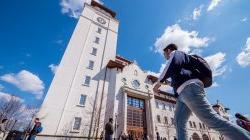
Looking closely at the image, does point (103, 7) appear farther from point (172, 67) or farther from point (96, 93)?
point (172, 67)

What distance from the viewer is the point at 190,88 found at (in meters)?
1.88

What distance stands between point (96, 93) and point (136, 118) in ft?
25.4

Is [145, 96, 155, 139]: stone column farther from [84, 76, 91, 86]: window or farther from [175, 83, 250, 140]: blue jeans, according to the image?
[175, 83, 250, 140]: blue jeans

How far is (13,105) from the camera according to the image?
26.2 metres

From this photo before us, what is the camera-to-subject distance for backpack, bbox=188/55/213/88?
2020 millimetres

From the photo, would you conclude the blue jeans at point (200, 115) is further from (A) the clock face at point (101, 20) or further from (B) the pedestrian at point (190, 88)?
(A) the clock face at point (101, 20)

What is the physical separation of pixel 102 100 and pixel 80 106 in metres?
3.29

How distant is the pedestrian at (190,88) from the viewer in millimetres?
1670

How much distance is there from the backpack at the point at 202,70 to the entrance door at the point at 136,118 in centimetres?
2038

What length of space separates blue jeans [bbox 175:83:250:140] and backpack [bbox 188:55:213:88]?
0.20 metres

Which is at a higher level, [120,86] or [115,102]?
[120,86]

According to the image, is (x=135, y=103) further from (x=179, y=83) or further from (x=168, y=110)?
(x=179, y=83)

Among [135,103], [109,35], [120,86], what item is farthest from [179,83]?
[109,35]

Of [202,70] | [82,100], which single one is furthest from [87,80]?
[202,70]
